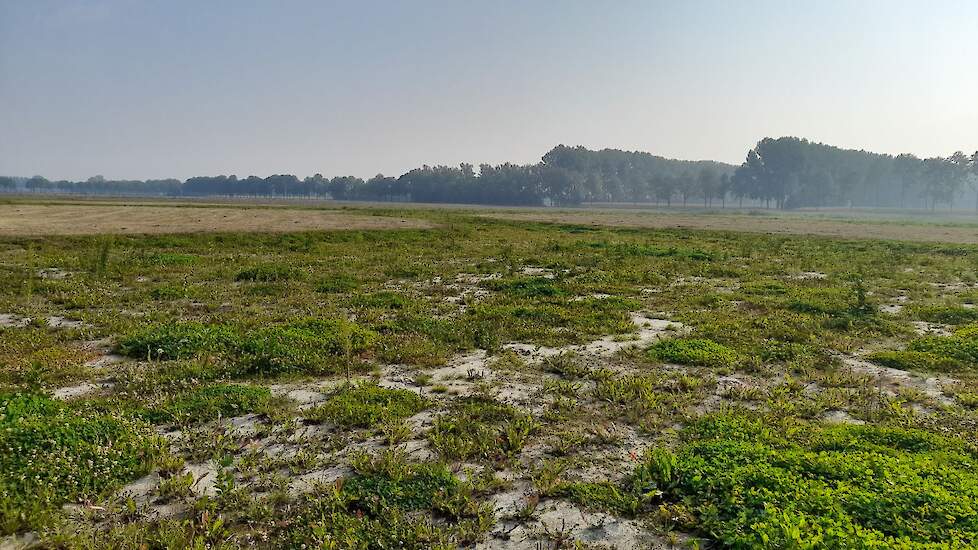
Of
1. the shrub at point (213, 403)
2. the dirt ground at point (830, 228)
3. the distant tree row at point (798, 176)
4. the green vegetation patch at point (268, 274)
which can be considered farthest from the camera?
the distant tree row at point (798, 176)

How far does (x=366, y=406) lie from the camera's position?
8.25m

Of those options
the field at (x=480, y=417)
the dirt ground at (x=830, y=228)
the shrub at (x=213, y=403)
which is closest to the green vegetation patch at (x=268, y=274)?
the field at (x=480, y=417)

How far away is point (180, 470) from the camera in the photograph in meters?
6.38

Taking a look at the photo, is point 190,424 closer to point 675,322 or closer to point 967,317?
point 675,322

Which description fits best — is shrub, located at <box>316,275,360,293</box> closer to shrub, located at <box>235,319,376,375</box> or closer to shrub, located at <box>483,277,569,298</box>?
shrub, located at <box>483,277,569,298</box>

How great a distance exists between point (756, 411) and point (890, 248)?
3633 centimetres

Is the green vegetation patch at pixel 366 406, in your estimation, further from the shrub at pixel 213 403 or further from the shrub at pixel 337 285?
the shrub at pixel 337 285

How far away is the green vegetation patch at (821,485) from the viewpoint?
4973 mm

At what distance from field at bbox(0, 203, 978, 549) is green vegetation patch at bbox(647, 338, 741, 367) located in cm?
6

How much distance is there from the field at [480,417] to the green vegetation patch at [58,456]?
0.09ft

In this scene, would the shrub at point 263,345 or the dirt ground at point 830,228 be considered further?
the dirt ground at point 830,228

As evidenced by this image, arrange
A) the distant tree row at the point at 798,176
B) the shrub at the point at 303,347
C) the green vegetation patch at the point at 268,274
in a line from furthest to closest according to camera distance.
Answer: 1. the distant tree row at the point at 798,176
2. the green vegetation patch at the point at 268,274
3. the shrub at the point at 303,347

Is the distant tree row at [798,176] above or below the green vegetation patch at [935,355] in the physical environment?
above

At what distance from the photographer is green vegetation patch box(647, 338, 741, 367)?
11.0 metres
